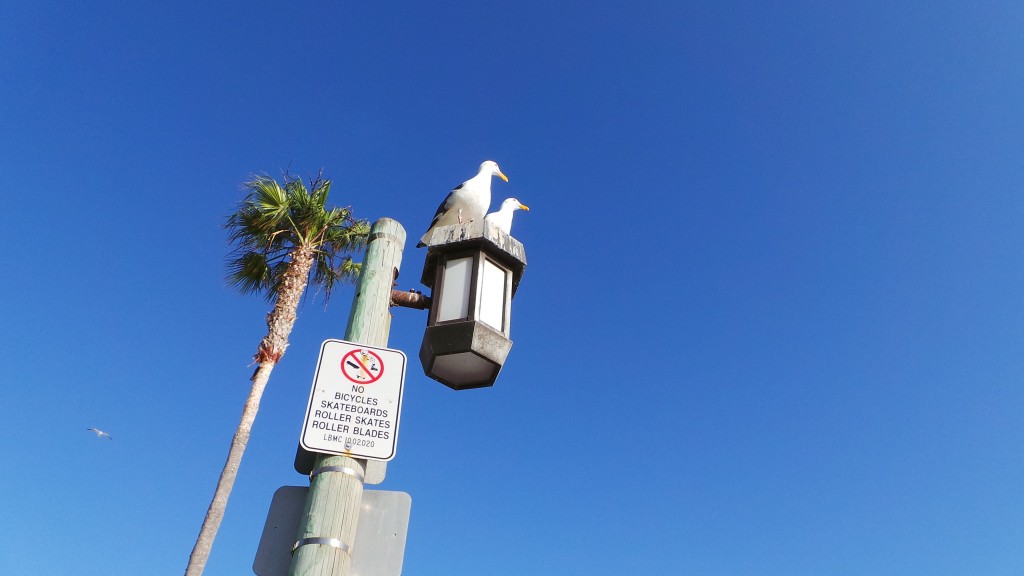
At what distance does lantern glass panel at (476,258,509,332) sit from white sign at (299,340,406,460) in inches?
17.5

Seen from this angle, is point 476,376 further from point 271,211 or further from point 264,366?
point 271,211

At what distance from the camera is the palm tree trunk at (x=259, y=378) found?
927 centimetres

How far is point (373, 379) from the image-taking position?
2605 mm

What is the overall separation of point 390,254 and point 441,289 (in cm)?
27

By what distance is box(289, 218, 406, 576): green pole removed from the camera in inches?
84.0

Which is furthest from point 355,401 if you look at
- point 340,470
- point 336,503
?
point 336,503

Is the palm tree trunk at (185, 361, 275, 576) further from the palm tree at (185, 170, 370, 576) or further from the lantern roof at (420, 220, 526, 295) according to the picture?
the lantern roof at (420, 220, 526, 295)

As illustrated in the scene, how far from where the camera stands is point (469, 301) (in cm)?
294

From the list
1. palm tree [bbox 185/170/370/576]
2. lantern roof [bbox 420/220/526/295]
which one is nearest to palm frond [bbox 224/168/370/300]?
palm tree [bbox 185/170/370/576]

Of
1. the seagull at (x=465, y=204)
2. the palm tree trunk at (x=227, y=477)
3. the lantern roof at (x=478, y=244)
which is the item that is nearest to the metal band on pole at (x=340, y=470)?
the lantern roof at (x=478, y=244)

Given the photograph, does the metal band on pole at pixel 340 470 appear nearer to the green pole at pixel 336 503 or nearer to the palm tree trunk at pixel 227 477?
the green pole at pixel 336 503

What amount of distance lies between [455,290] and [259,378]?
861 cm

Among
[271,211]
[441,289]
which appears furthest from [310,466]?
[271,211]

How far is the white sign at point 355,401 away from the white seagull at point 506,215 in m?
1.13
